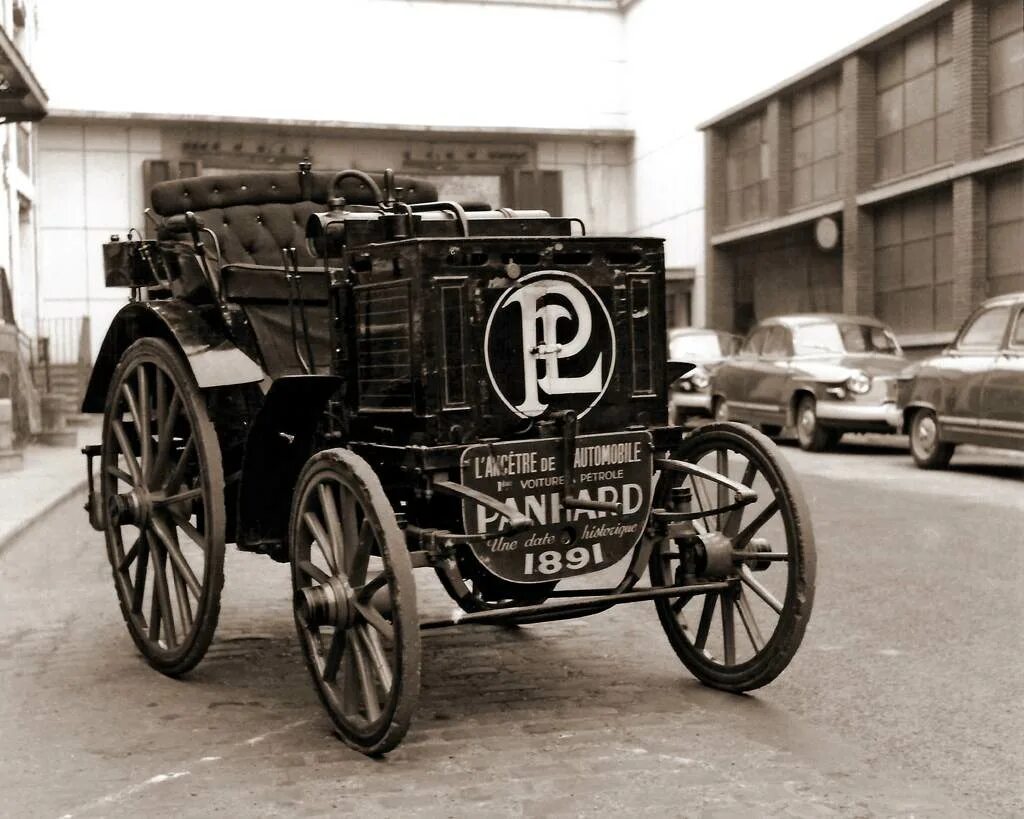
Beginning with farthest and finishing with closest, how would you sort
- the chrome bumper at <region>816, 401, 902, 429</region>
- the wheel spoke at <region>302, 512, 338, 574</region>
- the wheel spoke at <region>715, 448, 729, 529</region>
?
the chrome bumper at <region>816, 401, 902, 429</region>, the wheel spoke at <region>715, 448, 729, 529</region>, the wheel spoke at <region>302, 512, 338, 574</region>

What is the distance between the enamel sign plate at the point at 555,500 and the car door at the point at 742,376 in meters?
14.9

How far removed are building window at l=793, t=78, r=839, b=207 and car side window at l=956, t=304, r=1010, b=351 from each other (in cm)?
1339

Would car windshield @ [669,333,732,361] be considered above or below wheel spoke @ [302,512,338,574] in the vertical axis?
above

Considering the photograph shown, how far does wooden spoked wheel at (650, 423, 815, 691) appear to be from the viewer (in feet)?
14.8

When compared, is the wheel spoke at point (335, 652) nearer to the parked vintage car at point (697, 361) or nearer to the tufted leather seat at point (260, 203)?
the tufted leather seat at point (260, 203)

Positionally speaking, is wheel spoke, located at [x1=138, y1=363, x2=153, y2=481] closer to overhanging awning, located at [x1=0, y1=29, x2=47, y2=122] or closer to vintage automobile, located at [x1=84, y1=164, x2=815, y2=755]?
vintage automobile, located at [x1=84, y1=164, x2=815, y2=755]

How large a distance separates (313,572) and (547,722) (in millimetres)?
925

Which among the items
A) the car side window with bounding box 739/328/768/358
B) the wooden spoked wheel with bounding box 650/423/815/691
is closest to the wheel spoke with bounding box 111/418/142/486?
the wooden spoked wheel with bounding box 650/423/815/691

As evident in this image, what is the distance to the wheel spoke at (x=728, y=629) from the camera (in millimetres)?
4734

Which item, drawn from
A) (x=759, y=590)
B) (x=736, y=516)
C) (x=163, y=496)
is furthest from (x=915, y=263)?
(x=163, y=496)

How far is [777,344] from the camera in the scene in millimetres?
Result: 18812

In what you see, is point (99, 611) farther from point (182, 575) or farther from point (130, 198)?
point (130, 198)

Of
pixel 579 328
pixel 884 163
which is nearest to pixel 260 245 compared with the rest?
pixel 579 328

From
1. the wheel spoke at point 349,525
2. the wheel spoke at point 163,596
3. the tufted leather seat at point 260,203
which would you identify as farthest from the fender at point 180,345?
the wheel spoke at point 349,525
